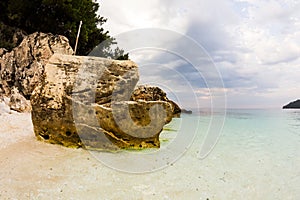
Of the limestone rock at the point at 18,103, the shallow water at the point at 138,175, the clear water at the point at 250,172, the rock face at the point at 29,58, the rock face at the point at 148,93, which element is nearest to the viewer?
the shallow water at the point at 138,175

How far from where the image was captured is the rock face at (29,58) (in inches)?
789

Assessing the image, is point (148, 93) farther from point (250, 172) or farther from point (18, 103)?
point (250, 172)

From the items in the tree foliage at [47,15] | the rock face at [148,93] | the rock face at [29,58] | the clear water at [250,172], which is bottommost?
the clear water at [250,172]

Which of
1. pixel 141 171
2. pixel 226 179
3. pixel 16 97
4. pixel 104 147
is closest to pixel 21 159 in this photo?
pixel 104 147

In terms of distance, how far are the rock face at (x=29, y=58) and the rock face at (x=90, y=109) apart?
1085 cm

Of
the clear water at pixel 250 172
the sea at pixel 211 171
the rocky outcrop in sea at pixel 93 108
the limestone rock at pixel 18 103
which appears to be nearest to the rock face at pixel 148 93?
the limestone rock at pixel 18 103

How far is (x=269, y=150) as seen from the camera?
12.5 metres

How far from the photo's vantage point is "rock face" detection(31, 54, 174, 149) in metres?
9.77

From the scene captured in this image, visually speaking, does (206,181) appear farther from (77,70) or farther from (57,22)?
(57,22)

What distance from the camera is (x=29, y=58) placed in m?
20.5

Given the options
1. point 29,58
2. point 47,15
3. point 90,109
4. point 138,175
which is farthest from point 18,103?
point 138,175

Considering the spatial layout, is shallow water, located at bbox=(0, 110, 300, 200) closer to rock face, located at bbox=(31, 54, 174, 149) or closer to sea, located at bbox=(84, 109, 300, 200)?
sea, located at bbox=(84, 109, 300, 200)

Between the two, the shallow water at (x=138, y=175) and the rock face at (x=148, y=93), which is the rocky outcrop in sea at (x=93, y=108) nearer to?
the shallow water at (x=138, y=175)

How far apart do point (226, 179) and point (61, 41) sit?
17.7 m
